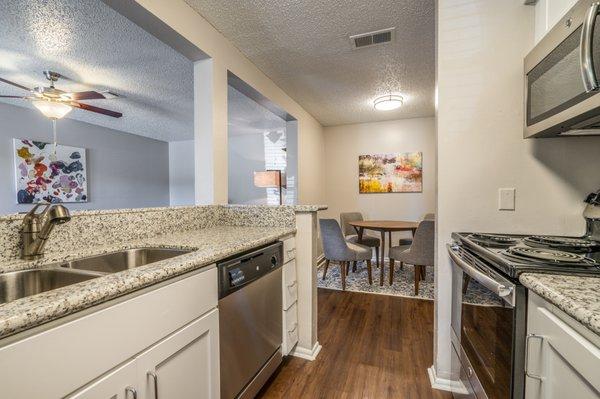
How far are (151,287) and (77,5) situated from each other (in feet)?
7.02

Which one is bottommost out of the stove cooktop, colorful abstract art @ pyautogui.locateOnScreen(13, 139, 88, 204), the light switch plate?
the stove cooktop

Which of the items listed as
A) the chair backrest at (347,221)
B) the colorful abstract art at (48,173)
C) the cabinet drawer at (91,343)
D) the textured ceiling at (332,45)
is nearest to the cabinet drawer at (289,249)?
the cabinet drawer at (91,343)

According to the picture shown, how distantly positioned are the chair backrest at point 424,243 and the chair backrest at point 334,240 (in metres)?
0.73

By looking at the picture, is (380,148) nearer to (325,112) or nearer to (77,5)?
(325,112)

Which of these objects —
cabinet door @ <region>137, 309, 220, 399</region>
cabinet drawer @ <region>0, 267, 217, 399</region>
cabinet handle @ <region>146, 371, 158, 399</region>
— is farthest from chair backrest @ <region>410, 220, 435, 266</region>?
cabinet handle @ <region>146, 371, 158, 399</region>

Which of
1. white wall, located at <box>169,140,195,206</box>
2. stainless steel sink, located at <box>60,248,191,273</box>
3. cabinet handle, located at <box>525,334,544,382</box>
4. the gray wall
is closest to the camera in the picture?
cabinet handle, located at <box>525,334,544,382</box>

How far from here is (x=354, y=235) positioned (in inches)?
167

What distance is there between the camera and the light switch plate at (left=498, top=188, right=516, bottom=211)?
1.51 meters

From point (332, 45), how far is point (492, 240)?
1.95 metres

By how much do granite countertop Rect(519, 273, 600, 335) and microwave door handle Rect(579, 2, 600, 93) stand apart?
24.0 inches

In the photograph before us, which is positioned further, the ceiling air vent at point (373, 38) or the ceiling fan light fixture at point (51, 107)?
the ceiling fan light fixture at point (51, 107)

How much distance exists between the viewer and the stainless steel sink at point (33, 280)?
893 millimetres

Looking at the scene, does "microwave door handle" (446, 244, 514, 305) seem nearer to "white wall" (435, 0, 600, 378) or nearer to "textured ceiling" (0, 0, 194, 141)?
"white wall" (435, 0, 600, 378)

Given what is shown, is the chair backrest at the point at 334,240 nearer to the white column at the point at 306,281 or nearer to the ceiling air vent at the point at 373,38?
the white column at the point at 306,281
